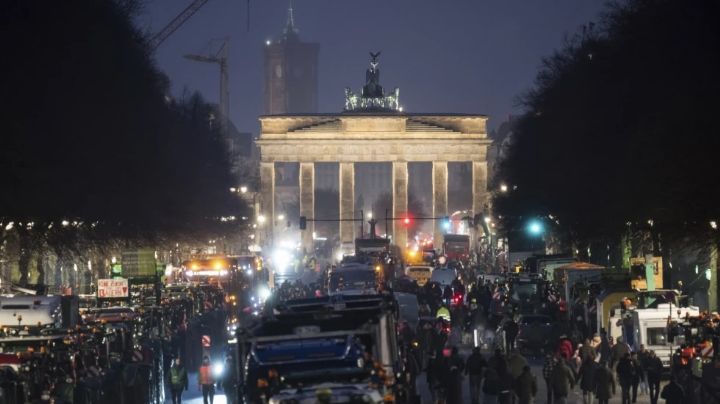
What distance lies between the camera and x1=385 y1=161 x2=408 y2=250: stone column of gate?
168m

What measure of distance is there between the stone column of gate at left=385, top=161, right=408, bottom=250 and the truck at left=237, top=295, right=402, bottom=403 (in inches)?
5559

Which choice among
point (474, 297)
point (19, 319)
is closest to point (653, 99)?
point (474, 297)

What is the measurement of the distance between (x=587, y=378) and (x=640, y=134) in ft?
54.8

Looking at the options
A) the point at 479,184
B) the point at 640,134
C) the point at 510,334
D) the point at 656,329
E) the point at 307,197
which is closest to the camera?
the point at 656,329

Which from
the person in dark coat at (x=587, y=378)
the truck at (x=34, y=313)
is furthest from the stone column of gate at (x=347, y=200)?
the person in dark coat at (x=587, y=378)

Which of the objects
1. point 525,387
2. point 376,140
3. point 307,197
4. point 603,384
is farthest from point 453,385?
point 307,197

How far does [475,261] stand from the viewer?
409 feet

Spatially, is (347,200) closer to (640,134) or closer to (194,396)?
(640,134)

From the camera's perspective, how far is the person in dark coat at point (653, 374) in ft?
121

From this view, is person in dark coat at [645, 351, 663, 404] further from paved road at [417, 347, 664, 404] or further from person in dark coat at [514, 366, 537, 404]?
person in dark coat at [514, 366, 537, 404]

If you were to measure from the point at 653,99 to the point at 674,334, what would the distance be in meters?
14.1

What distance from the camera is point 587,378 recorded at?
36.5 metres

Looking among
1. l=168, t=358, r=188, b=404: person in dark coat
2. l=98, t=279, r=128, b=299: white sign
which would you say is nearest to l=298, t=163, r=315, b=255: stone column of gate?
l=98, t=279, r=128, b=299: white sign

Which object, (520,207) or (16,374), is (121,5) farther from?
(520,207)
